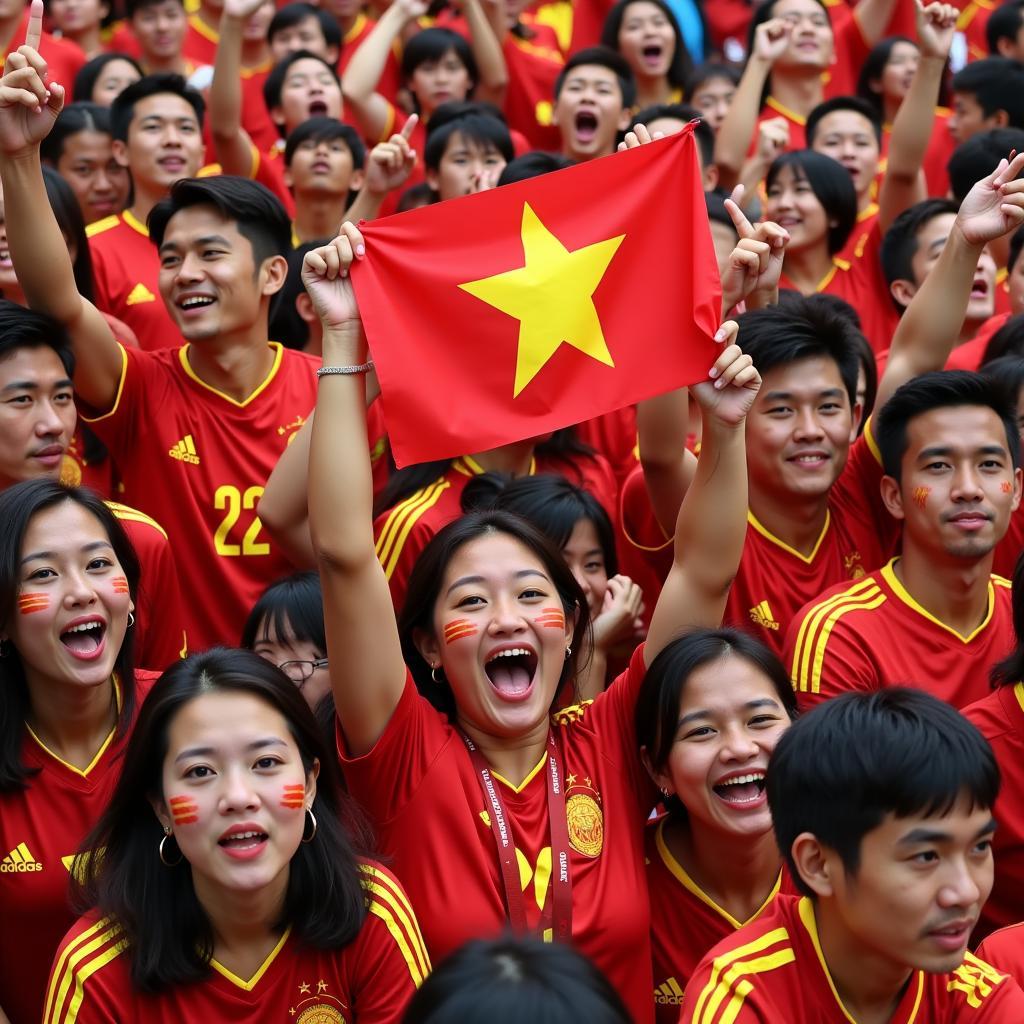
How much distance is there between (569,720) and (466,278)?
1.10 metres

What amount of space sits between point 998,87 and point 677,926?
19.2 feet

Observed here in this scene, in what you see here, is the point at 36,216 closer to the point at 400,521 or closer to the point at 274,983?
the point at 400,521

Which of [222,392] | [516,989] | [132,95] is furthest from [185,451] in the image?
[516,989]

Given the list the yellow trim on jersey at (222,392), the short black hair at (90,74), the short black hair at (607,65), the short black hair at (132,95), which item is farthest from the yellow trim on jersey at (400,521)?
the short black hair at (90,74)

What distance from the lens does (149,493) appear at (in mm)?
5344

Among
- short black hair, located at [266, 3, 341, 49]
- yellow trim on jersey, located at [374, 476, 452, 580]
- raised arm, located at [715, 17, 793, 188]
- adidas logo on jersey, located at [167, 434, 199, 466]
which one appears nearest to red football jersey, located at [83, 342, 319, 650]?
adidas logo on jersey, located at [167, 434, 199, 466]

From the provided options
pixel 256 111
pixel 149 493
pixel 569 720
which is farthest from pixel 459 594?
pixel 256 111

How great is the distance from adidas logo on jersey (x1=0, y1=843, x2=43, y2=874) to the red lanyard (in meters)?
1.05

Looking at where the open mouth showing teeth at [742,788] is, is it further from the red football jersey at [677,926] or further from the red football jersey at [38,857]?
the red football jersey at [38,857]

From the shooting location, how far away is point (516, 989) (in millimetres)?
2197

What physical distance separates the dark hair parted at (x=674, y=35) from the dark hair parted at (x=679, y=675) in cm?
633

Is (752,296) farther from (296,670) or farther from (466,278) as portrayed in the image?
(296,670)

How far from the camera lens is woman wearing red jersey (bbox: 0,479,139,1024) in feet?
13.0

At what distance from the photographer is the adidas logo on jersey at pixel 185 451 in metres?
5.32
